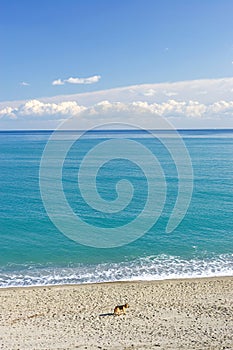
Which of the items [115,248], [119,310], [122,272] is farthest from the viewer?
[115,248]

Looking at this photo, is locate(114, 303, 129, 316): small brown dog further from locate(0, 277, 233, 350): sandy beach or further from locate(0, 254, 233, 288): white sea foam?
locate(0, 254, 233, 288): white sea foam

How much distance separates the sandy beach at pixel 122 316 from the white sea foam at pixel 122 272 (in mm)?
1167

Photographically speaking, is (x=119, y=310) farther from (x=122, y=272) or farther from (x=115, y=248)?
(x=115, y=248)

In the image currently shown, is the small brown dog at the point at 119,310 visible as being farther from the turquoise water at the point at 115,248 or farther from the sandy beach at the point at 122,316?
the turquoise water at the point at 115,248

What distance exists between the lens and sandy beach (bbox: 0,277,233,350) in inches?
640

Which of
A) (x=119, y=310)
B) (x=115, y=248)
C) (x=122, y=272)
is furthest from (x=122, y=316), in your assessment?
(x=115, y=248)

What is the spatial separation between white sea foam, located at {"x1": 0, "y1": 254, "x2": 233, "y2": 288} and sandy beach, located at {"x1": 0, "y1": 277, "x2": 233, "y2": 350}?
117 centimetres

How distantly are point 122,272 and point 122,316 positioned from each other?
24.4 ft

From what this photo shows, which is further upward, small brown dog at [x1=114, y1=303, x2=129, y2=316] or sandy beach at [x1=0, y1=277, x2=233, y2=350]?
small brown dog at [x1=114, y1=303, x2=129, y2=316]

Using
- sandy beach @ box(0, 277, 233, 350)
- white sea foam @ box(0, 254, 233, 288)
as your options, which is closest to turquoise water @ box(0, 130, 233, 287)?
white sea foam @ box(0, 254, 233, 288)

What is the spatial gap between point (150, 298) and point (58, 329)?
5.65 metres

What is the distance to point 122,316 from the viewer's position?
1875 cm

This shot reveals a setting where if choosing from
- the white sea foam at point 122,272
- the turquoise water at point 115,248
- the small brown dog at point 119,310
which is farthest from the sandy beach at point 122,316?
the turquoise water at point 115,248

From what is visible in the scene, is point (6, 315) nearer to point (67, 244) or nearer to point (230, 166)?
point (67, 244)
